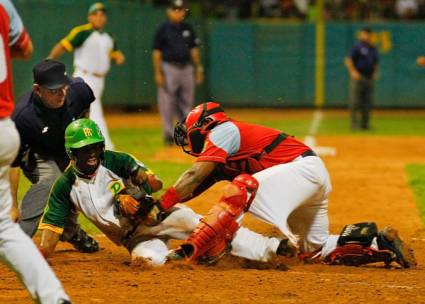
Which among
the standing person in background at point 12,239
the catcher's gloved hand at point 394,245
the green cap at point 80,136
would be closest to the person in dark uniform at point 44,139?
the green cap at point 80,136

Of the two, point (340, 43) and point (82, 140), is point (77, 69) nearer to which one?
point (82, 140)

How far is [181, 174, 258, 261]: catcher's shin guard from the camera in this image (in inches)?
252

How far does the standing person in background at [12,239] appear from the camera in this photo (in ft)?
15.8

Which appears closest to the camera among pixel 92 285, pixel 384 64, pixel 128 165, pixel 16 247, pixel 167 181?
pixel 16 247

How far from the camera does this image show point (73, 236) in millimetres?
7555

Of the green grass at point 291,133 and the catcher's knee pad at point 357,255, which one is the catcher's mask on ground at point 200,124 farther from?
the green grass at point 291,133

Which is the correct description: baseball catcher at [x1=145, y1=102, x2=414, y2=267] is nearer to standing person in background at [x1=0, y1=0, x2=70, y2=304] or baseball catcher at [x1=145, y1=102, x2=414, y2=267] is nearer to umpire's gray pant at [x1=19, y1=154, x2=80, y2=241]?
umpire's gray pant at [x1=19, y1=154, x2=80, y2=241]

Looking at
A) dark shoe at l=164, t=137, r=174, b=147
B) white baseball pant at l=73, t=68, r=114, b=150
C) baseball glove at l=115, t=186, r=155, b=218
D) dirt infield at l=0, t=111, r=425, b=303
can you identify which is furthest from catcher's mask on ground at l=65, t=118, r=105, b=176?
dark shoe at l=164, t=137, r=174, b=147

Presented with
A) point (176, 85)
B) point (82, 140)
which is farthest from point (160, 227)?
point (176, 85)

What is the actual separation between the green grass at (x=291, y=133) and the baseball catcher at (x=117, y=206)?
3.94m

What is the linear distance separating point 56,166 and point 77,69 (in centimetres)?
610

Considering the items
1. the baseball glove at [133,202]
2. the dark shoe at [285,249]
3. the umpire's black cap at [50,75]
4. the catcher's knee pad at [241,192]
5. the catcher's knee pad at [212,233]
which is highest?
the umpire's black cap at [50,75]

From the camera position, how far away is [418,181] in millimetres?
12172

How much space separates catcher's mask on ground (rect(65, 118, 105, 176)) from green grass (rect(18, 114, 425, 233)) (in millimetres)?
Result: 4431
